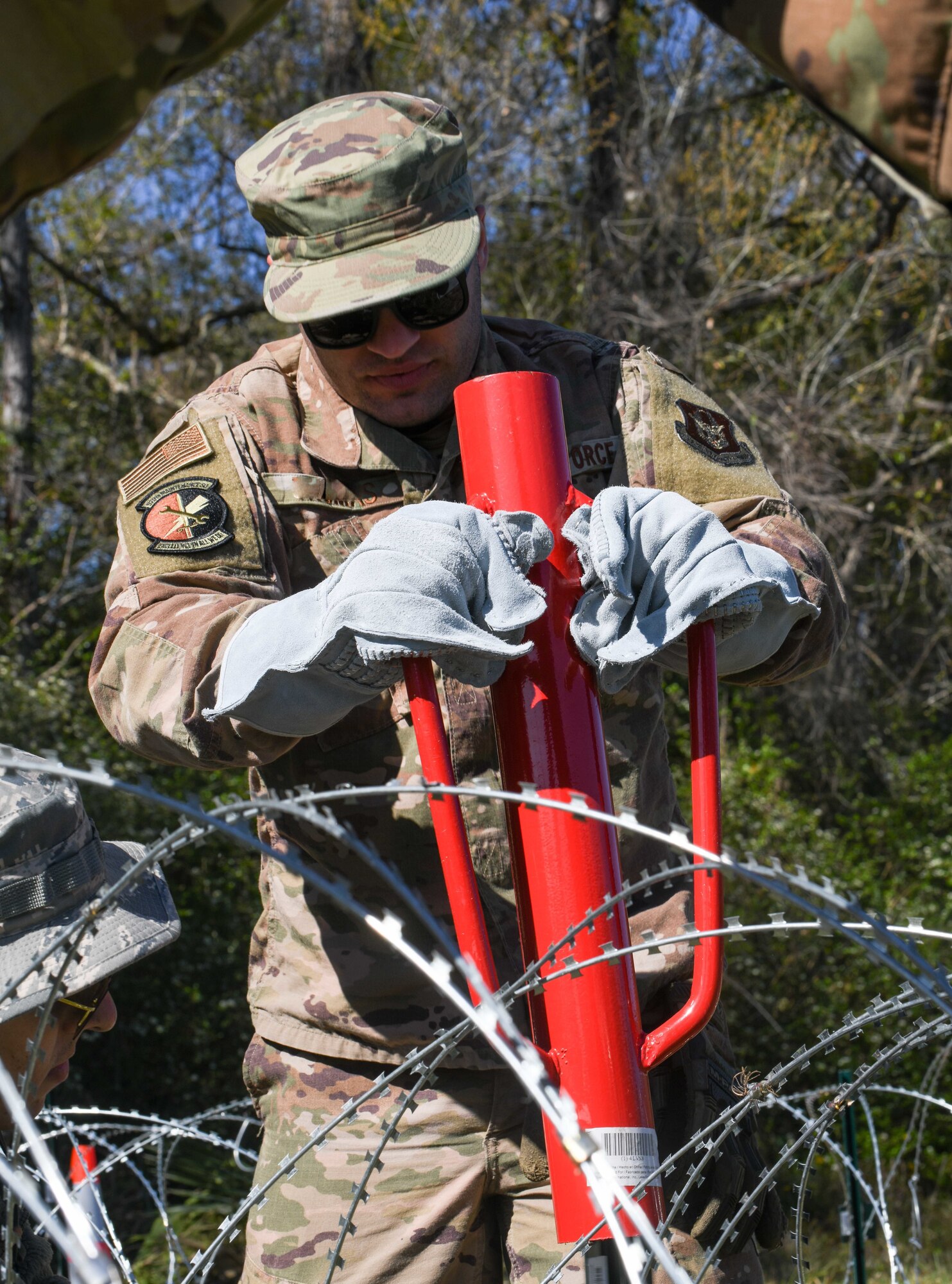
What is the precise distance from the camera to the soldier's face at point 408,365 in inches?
89.7

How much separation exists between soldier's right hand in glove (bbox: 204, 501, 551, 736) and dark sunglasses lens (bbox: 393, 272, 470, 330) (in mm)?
618

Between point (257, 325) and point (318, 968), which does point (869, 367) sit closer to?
point (257, 325)

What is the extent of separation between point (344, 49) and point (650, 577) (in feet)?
28.3

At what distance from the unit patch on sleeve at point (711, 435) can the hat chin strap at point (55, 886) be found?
4.21ft

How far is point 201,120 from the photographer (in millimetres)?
9953

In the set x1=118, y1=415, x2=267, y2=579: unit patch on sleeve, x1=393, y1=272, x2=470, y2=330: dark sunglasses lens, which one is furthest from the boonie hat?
Result: x1=393, y1=272, x2=470, y2=330: dark sunglasses lens

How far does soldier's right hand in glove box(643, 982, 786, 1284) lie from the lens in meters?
2.15

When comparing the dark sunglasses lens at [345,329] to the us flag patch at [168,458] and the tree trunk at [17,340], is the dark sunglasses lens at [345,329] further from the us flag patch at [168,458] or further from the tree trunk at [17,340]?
the tree trunk at [17,340]

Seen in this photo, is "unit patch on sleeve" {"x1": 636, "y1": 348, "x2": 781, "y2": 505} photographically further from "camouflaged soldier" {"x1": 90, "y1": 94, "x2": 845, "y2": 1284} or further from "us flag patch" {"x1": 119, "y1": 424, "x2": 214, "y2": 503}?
"us flag patch" {"x1": 119, "y1": 424, "x2": 214, "y2": 503}

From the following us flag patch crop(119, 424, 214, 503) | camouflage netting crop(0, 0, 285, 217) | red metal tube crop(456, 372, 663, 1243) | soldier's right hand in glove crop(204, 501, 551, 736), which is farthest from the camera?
us flag patch crop(119, 424, 214, 503)

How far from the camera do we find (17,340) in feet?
28.5

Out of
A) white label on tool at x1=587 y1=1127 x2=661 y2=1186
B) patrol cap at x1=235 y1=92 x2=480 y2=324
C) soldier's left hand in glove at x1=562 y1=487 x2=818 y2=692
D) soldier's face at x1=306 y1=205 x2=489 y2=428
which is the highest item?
patrol cap at x1=235 y1=92 x2=480 y2=324

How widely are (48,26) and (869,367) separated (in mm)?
8523

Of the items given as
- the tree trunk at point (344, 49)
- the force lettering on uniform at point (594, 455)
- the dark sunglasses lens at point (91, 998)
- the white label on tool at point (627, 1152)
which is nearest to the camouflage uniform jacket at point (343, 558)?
the force lettering on uniform at point (594, 455)
